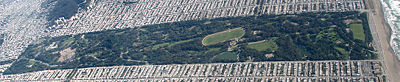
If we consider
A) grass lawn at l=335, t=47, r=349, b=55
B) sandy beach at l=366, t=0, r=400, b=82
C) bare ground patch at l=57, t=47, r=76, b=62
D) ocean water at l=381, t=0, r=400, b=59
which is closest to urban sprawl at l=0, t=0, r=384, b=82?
sandy beach at l=366, t=0, r=400, b=82

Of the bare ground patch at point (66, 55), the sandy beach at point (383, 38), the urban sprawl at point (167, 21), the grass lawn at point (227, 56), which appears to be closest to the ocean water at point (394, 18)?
the sandy beach at point (383, 38)

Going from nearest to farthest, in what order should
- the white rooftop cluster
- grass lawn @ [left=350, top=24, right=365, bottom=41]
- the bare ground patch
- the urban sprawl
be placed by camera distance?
the white rooftop cluster < the urban sprawl < grass lawn @ [left=350, top=24, right=365, bottom=41] < the bare ground patch

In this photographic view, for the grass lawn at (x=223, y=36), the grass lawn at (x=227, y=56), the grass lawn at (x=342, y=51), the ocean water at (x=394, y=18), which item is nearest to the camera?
the ocean water at (x=394, y=18)

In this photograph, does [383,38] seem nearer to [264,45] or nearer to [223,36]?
[264,45]

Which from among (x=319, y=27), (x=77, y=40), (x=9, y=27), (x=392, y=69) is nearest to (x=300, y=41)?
(x=319, y=27)

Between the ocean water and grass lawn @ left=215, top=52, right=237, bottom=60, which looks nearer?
the ocean water

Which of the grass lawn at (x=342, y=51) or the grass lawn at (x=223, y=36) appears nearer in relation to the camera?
the grass lawn at (x=342, y=51)

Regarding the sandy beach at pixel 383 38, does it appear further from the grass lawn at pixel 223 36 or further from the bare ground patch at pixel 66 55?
the bare ground patch at pixel 66 55

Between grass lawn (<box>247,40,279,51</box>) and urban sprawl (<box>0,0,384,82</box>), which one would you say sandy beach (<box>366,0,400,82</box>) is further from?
grass lawn (<box>247,40,279,51</box>)
